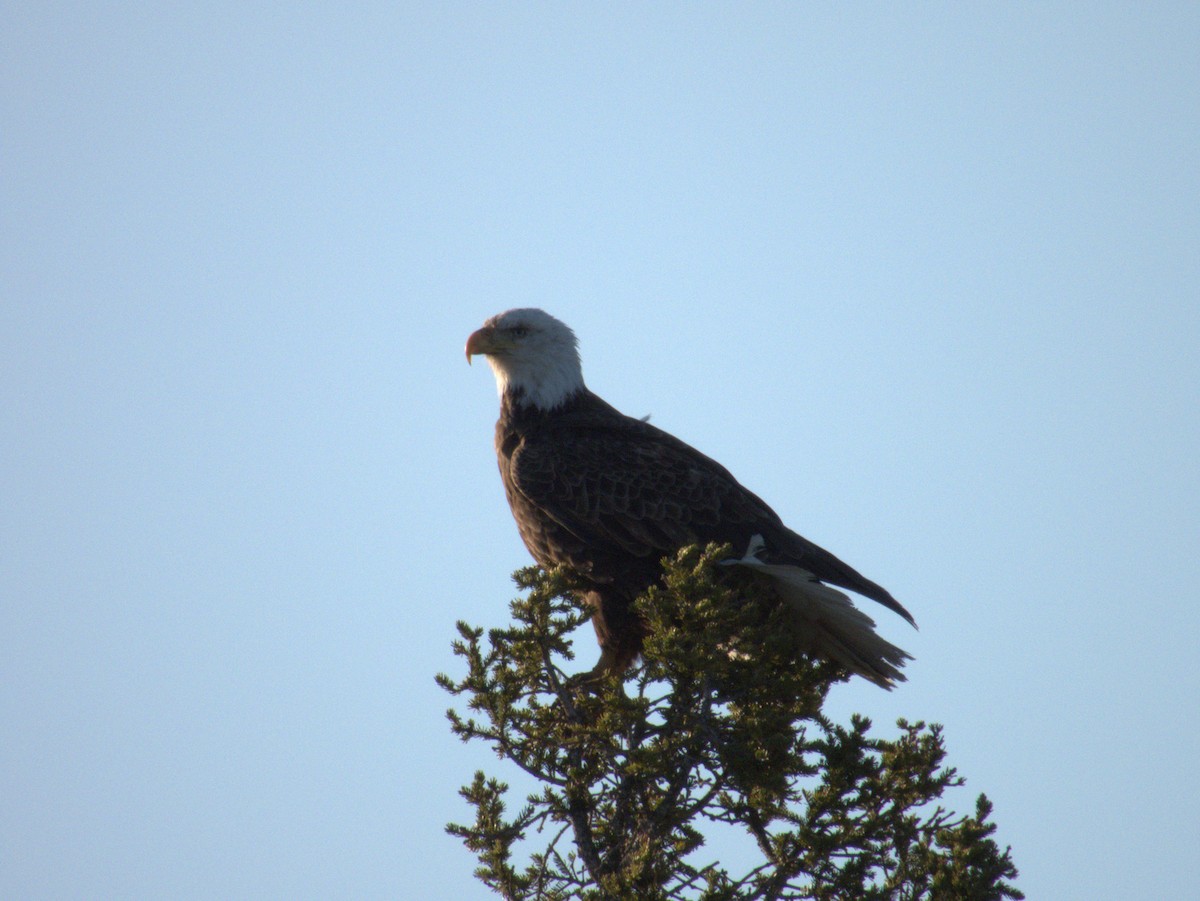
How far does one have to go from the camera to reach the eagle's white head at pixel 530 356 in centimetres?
709

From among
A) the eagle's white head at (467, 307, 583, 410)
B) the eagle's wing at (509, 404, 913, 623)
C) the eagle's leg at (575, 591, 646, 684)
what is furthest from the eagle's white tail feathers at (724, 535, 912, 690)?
the eagle's white head at (467, 307, 583, 410)

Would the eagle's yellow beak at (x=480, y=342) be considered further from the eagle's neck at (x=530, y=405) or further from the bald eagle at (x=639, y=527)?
the bald eagle at (x=639, y=527)

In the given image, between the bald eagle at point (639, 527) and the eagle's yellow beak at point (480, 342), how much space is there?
481 millimetres

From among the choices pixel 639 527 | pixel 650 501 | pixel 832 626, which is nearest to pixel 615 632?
pixel 639 527

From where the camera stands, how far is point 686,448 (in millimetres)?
6699

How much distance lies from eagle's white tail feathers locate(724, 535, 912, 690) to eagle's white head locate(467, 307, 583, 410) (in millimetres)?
1815

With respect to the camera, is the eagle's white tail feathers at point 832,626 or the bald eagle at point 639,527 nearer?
the eagle's white tail feathers at point 832,626

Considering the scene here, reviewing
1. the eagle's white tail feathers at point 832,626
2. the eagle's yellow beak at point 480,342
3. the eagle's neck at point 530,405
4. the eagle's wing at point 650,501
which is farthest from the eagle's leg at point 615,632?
the eagle's yellow beak at point 480,342

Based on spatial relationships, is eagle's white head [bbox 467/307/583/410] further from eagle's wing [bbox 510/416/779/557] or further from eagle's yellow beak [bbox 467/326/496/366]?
eagle's wing [bbox 510/416/779/557]

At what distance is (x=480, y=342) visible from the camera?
7141 mm

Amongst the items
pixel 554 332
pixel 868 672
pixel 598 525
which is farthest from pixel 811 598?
pixel 554 332

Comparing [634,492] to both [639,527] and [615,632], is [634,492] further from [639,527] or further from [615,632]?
[615,632]

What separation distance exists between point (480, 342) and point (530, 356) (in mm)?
A: 295

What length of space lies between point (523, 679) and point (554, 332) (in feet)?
9.84
